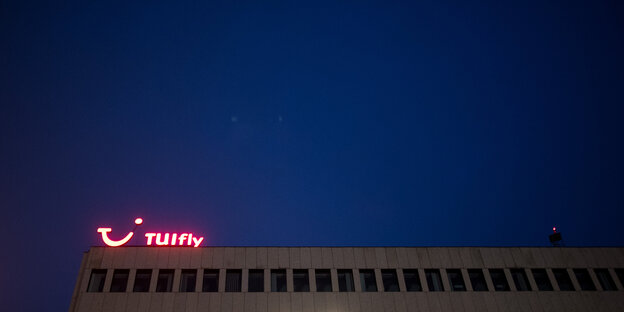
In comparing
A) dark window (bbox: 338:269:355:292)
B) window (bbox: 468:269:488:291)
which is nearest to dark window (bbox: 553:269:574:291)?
window (bbox: 468:269:488:291)

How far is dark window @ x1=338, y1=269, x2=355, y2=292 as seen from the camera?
113ft

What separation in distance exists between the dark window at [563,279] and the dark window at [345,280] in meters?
18.7

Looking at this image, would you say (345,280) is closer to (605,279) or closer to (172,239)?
(172,239)

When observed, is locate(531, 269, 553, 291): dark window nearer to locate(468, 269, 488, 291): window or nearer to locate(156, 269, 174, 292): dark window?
locate(468, 269, 488, 291): window

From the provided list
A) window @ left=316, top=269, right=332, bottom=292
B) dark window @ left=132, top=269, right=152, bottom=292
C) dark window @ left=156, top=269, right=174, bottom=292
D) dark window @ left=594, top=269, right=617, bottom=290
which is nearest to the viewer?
dark window @ left=132, top=269, right=152, bottom=292

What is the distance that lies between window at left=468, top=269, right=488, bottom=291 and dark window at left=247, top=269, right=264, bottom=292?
18271 mm

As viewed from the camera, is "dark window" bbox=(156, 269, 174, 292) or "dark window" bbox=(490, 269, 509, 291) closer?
"dark window" bbox=(156, 269, 174, 292)

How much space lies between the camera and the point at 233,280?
34156 mm

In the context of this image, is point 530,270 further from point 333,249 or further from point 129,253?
point 129,253

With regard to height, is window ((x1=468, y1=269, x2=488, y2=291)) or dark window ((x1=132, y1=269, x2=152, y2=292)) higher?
dark window ((x1=132, y1=269, x2=152, y2=292))

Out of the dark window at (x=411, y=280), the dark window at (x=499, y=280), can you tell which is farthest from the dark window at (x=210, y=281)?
the dark window at (x=499, y=280)

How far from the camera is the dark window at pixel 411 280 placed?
114 feet

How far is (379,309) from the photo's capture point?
33.0 metres

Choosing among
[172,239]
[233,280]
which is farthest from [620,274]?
[172,239]
